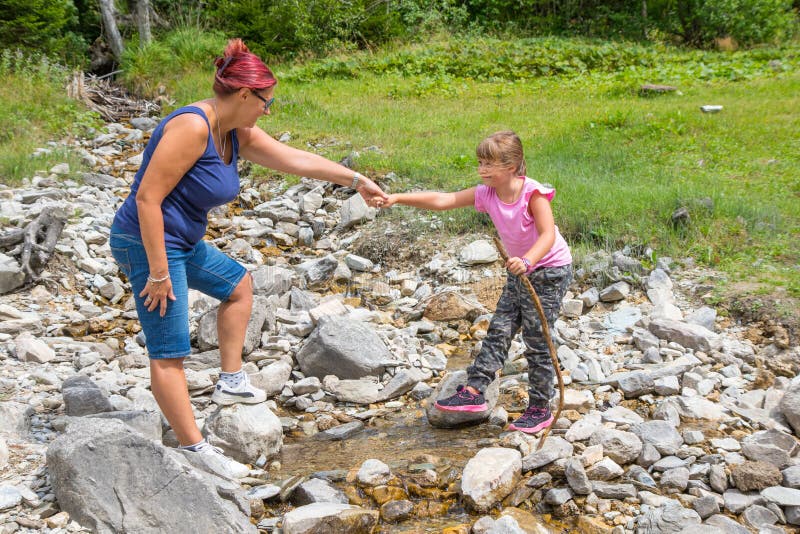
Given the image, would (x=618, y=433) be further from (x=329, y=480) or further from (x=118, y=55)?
(x=118, y=55)

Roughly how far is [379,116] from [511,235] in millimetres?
7539

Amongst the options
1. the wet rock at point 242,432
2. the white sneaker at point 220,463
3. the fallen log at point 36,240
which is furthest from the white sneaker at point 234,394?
the fallen log at point 36,240

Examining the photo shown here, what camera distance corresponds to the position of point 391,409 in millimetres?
4742

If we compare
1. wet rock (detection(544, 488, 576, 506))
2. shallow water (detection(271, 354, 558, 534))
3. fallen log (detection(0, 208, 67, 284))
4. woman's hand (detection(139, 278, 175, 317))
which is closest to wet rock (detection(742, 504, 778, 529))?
wet rock (detection(544, 488, 576, 506))

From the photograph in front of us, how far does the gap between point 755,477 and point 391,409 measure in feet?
6.98

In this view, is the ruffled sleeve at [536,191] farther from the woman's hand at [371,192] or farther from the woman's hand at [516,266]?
the woman's hand at [371,192]

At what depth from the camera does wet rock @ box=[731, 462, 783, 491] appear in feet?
11.4

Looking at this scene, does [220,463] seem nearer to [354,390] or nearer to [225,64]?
[354,390]

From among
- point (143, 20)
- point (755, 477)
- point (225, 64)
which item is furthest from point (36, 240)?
point (143, 20)

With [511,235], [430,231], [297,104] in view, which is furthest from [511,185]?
[297,104]

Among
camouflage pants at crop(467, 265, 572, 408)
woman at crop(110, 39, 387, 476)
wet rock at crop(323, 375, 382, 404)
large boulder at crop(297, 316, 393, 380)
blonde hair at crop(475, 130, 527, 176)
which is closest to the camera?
woman at crop(110, 39, 387, 476)

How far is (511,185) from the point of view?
403cm

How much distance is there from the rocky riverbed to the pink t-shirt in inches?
35.4

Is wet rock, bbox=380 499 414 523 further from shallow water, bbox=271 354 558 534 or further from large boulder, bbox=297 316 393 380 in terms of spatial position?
large boulder, bbox=297 316 393 380
